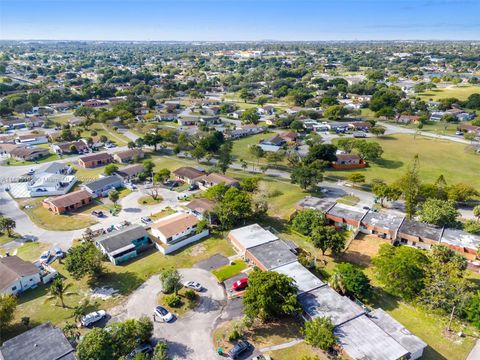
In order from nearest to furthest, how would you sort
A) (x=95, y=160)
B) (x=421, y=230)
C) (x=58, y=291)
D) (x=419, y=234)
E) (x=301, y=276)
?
(x=58, y=291) → (x=301, y=276) → (x=419, y=234) → (x=421, y=230) → (x=95, y=160)

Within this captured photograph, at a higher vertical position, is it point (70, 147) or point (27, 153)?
point (70, 147)

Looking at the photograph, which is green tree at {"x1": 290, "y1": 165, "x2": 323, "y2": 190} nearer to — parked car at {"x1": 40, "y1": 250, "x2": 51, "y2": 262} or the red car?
the red car

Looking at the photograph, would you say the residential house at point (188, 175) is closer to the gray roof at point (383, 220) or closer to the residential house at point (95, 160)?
the residential house at point (95, 160)

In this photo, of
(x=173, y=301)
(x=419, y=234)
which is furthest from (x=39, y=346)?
(x=419, y=234)

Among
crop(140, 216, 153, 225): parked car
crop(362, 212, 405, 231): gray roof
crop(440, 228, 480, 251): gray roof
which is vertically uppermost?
crop(440, 228, 480, 251): gray roof

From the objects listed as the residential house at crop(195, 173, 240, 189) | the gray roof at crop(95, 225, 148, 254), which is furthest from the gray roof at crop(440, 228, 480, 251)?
the gray roof at crop(95, 225, 148, 254)

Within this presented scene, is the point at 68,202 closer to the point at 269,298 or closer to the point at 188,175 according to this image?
the point at 188,175

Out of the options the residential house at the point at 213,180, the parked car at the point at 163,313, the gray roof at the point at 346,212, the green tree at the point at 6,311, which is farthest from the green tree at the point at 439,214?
the green tree at the point at 6,311
